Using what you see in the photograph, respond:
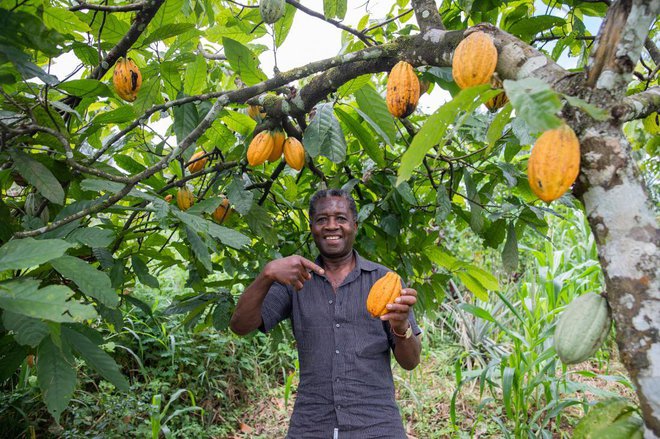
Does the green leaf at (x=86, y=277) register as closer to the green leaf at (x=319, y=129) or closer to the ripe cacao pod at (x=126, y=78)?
the green leaf at (x=319, y=129)

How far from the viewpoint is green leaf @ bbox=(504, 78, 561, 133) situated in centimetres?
52

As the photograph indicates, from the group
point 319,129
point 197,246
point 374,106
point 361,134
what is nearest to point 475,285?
point 361,134

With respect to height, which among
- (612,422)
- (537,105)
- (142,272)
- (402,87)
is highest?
(402,87)

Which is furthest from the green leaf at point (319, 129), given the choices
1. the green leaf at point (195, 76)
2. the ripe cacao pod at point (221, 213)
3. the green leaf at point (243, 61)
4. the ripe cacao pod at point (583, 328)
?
the ripe cacao pod at point (583, 328)

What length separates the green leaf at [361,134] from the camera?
158cm

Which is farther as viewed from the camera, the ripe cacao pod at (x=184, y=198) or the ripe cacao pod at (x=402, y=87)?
the ripe cacao pod at (x=184, y=198)

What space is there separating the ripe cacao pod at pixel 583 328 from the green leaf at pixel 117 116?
50.8 inches

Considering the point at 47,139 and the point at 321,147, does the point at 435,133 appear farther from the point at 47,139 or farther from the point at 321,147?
the point at 47,139

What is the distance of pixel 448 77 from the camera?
1.39 metres

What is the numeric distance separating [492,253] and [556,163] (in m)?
4.62

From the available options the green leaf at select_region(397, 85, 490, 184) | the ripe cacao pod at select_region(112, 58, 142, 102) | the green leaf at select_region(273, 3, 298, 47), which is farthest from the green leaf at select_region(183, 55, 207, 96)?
the green leaf at select_region(397, 85, 490, 184)

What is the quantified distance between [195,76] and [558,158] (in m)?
1.28

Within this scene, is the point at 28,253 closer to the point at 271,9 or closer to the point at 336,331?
the point at 271,9

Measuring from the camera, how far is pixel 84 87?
4.53ft
